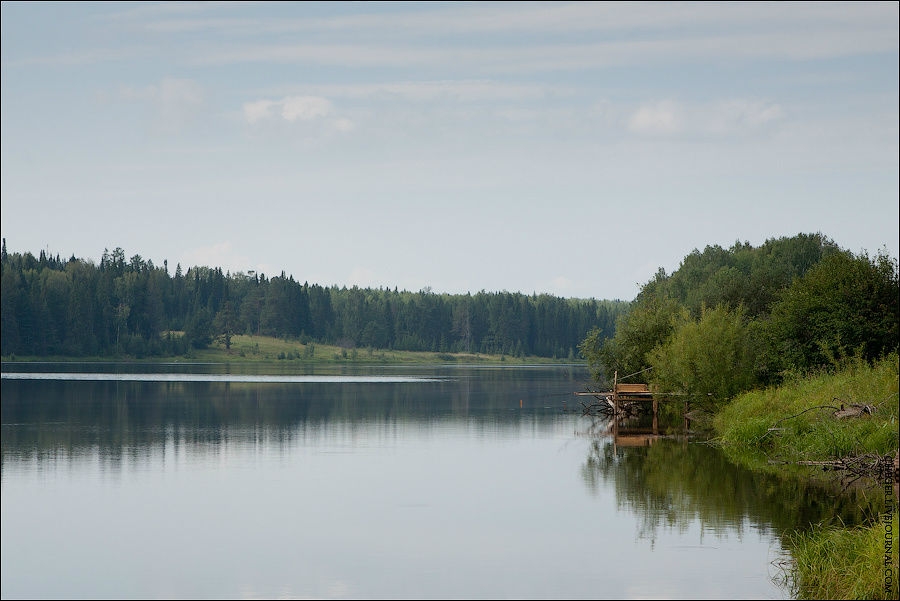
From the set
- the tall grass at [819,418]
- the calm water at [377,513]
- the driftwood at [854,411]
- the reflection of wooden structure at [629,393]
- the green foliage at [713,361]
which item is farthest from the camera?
the reflection of wooden structure at [629,393]

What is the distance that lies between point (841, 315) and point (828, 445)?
1830cm

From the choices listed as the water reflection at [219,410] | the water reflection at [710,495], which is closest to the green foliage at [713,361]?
the water reflection at [219,410]

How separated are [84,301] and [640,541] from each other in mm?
183652

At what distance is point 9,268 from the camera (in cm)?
19312

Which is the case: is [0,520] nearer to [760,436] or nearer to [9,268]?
[760,436]

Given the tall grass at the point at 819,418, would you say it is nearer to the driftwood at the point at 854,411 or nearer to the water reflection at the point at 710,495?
the driftwood at the point at 854,411

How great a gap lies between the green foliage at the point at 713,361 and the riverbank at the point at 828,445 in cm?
190

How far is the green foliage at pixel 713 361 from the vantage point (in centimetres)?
6112

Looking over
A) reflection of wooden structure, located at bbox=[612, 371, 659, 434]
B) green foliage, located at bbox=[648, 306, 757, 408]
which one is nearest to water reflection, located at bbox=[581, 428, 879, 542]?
green foliage, located at bbox=[648, 306, 757, 408]

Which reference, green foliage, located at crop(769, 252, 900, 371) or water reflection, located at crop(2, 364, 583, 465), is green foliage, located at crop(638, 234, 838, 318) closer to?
water reflection, located at crop(2, 364, 583, 465)

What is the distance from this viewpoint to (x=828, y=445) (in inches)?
1622

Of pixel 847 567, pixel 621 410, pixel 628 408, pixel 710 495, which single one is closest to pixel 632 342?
pixel 628 408

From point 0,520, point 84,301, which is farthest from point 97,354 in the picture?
point 0,520

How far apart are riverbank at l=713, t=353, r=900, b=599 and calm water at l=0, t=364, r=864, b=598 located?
4.03ft
